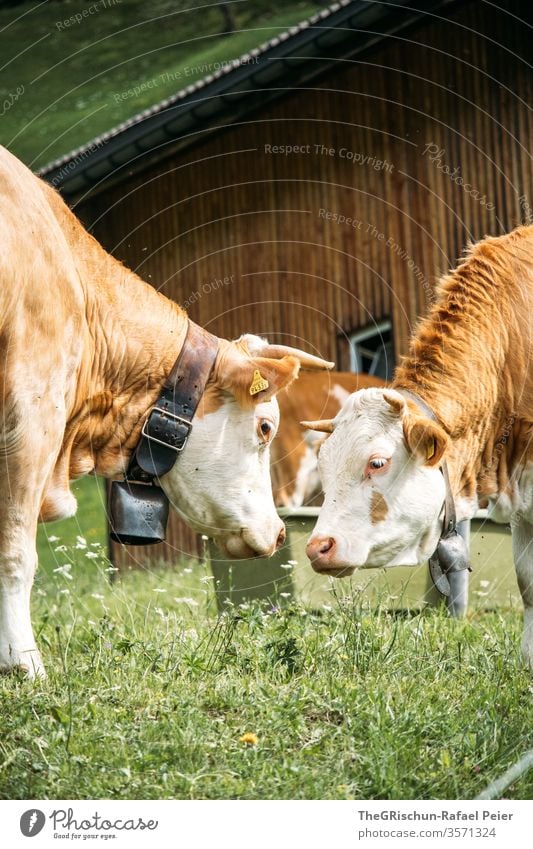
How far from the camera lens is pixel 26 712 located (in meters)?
5.29

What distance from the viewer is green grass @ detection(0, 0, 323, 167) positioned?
9.66 meters

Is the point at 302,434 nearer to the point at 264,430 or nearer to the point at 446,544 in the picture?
the point at 264,430

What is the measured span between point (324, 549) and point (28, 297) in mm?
1873

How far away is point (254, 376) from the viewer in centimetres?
671

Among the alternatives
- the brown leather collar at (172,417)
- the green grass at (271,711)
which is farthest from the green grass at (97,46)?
the green grass at (271,711)

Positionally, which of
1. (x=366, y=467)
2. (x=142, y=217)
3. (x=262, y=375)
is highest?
(x=142, y=217)

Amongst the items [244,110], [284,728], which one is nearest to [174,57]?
[244,110]

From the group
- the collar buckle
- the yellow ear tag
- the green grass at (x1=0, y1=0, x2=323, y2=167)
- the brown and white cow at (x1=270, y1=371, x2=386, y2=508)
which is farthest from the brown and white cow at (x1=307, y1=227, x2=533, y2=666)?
the brown and white cow at (x1=270, y1=371, x2=386, y2=508)

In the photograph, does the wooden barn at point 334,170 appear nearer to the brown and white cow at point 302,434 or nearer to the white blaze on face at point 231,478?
the brown and white cow at point 302,434

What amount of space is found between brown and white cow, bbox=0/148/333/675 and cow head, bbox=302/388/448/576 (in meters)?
0.66

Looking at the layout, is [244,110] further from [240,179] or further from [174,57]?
[174,57]

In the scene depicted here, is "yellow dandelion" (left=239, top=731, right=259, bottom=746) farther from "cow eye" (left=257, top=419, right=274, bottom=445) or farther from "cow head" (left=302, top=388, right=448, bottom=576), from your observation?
"cow eye" (left=257, top=419, right=274, bottom=445)

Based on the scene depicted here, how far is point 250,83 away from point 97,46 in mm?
2297

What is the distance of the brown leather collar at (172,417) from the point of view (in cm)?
673
